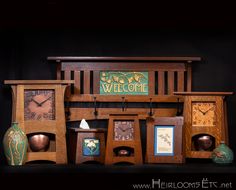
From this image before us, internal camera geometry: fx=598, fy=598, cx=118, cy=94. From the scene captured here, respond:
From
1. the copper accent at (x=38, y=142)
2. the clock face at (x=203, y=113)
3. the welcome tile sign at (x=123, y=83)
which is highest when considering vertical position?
the welcome tile sign at (x=123, y=83)

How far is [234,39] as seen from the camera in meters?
4.99

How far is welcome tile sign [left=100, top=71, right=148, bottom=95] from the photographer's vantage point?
4953 millimetres

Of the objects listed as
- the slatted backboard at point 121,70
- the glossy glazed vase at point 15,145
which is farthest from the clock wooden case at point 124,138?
the glossy glazed vase at point 15,145

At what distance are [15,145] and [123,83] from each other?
109 centimetres

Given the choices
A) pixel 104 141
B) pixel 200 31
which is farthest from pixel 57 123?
pixel 200 31

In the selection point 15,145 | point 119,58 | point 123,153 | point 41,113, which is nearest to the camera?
point 15,145

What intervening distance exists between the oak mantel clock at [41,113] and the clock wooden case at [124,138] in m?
0.36

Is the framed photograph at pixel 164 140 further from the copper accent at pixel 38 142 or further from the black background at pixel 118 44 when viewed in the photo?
the copper accent at pixel 38 142

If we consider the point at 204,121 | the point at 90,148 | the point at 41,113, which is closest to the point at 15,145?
the point at 41,113

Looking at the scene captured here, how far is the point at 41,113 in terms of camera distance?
4.62 metres

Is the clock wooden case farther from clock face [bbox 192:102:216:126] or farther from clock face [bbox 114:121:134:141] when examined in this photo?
clock face [bbox 192:102:216:126]

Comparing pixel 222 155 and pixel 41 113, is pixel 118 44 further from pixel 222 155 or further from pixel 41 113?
pixel 222 155

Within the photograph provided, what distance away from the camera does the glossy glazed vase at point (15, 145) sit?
4387 mm

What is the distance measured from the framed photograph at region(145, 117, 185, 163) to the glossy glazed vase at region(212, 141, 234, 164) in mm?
257
